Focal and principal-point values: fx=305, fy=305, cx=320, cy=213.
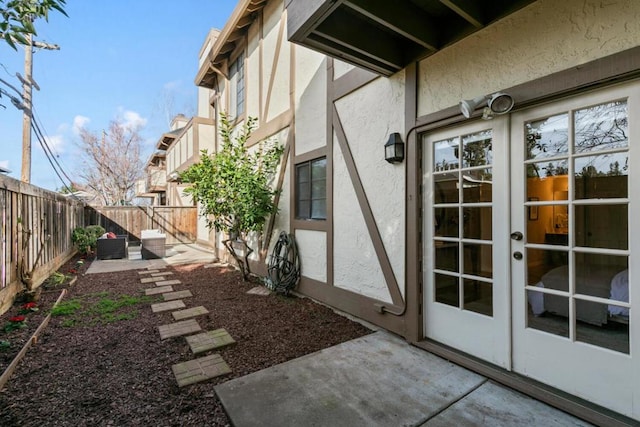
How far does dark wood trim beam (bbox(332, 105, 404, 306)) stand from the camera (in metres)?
3.51

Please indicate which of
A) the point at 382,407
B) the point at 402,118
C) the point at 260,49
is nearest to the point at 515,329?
the point at 382,407

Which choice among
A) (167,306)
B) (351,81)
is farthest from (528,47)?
(167,306)

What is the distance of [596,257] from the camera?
217 cm

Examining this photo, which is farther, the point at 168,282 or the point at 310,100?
the point at 168,282

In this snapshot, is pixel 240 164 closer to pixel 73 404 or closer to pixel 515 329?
A: pixel 73 404

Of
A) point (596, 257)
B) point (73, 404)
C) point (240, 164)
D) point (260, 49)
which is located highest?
point (260, 49)

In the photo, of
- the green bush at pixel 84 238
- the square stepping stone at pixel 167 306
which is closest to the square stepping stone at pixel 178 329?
the square stepping stone at pixel 167 306

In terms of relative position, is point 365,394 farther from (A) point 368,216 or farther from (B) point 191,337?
(B) point 191,337

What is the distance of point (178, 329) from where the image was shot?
3.77 m

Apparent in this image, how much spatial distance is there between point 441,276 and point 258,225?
13.2 ft

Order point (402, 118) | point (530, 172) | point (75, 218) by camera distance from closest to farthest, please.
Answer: point (530, 172) < point (402, 118) < point (75, 218)

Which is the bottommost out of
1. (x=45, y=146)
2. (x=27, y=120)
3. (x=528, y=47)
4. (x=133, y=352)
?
(x=133, y=352)

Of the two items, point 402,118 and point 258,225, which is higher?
point 402,118

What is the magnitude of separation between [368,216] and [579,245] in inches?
82.0
